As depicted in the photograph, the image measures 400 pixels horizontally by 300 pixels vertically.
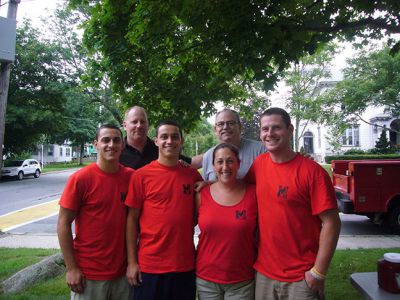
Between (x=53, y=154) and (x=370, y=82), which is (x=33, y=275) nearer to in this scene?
(x=370, y=82)

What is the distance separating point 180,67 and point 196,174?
3449mm

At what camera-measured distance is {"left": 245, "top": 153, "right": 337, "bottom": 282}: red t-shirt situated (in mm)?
2520

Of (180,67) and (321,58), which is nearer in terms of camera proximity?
(180,67)

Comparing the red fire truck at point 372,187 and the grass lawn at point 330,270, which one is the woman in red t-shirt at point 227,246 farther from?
the red fire truck at point 372,187

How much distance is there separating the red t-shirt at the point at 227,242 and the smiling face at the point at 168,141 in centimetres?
51

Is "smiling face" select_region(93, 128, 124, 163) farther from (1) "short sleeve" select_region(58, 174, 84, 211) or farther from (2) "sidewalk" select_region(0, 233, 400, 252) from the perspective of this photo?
(2) "sidewalk" select_region(0, 233, 400, 252)

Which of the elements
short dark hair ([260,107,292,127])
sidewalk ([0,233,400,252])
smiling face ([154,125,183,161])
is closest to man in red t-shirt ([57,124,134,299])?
smiling face ([154,125,183,161])

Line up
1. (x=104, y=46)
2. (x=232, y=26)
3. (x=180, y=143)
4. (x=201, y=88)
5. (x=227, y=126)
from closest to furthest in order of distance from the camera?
(x=180, y=143) < (x=227, y=126) < (x=232, y=26) < (x=104, y=46) < (x=201, y=88)

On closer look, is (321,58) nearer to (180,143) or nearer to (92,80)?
(92,80)

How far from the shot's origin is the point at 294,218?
254 cm

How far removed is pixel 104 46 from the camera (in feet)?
16.8

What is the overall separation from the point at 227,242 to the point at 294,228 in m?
0.48

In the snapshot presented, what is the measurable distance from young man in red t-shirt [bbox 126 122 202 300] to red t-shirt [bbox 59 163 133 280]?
10 centimetres

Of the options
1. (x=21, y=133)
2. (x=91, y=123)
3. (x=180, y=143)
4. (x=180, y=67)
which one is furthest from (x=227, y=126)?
(x=91, y=123)
